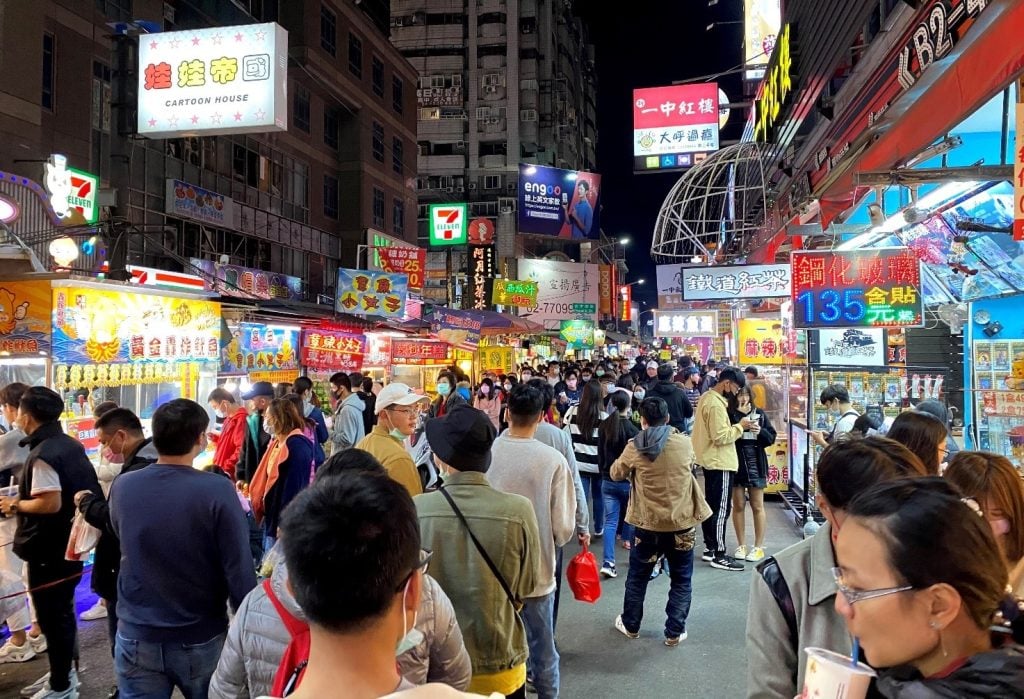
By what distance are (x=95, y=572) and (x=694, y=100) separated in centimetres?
2030

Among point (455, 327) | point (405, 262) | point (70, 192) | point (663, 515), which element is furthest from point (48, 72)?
point (663, 515)

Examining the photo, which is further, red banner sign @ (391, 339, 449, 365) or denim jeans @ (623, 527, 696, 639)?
red banner sign @ (391, 339, 449, 365)

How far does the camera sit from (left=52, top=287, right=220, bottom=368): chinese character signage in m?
7.02

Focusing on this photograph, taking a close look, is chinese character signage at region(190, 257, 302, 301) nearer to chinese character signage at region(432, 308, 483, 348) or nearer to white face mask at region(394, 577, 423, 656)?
chinese character signage at region(432, 308, 483, 348)

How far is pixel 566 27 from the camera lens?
61.5m

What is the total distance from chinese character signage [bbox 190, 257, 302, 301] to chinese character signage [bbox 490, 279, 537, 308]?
7.75 m

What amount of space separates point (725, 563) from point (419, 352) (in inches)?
475

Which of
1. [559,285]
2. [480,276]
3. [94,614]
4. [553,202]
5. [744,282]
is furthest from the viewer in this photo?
[559,285]

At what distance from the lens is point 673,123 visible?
2048cm

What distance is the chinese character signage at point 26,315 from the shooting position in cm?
678

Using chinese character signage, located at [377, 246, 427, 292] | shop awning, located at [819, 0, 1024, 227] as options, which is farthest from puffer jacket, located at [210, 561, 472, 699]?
chinese character signage, located at [377, 246, 427, 292]

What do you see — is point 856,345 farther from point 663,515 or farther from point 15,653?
point 15,653

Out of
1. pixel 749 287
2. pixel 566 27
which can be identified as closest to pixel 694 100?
pixel 749 287

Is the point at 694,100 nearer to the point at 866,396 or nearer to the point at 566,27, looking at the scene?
the point at 866,396
